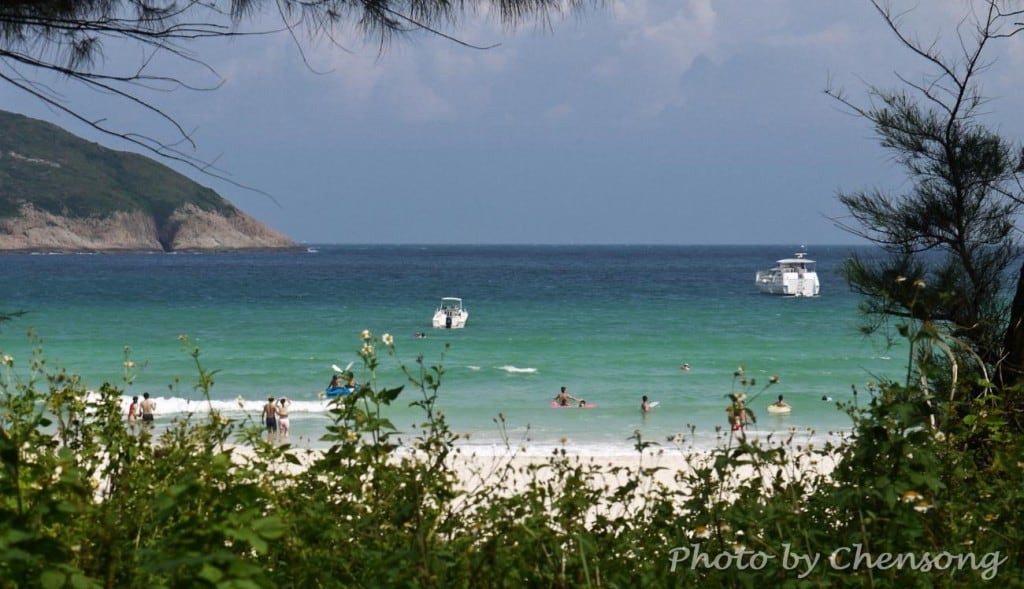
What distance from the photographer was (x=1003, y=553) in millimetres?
2891

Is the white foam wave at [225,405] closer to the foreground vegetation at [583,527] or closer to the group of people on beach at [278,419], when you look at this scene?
the group of people on beach at [278,419]

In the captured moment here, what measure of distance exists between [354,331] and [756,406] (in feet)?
73.3

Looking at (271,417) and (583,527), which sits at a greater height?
Result: (583,527)

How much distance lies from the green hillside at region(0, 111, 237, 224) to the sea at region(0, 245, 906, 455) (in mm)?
37104

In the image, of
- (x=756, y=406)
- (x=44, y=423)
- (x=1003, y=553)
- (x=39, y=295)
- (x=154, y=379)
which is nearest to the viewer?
(x=1003, y=553)

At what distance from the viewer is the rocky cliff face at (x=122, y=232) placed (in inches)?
4961

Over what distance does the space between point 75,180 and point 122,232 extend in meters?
12.2

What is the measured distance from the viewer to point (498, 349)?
36125 millimetres

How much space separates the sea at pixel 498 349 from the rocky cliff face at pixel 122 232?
171 ft

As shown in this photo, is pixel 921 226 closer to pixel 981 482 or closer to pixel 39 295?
pixel 981 482

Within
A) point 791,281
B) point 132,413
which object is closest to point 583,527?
point 132,413

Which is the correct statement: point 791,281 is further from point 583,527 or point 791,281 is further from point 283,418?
point 583,527

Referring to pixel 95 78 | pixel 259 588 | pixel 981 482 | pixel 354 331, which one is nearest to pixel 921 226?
pixel 981 482

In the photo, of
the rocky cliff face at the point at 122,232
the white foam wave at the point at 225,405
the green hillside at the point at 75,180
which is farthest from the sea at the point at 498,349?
the rocky cliff face at the point at 122,232
